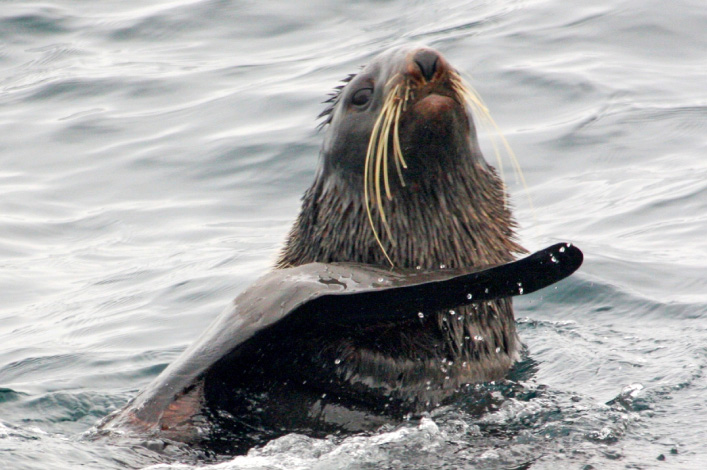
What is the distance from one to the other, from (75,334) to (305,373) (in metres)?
3.60

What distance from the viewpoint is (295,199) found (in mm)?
9742

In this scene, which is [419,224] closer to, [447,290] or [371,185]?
[371,185]

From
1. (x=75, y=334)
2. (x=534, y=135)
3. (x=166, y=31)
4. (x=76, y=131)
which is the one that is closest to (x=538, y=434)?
(x=75, y=334)

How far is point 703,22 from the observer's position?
12.5 m

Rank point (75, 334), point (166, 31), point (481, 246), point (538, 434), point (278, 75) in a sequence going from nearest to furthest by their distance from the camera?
point (538, 434) → point (481, 246) → point (75, 334) → point (278, 75) → point (166, 31)

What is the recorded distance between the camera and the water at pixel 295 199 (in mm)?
4660

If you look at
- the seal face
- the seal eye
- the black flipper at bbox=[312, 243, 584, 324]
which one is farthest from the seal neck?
the black flipper at bbox=[312, 243, 584, 324]

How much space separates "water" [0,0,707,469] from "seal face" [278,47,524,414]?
0.21 metres

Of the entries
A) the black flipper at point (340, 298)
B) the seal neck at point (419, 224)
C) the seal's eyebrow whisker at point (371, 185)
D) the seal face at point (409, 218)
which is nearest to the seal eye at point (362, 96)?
the seal face at point (409, 218)

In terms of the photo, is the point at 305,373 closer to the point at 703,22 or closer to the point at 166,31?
the point at 703,22

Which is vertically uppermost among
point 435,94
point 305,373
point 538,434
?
point 435,94

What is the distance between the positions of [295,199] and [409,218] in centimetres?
491

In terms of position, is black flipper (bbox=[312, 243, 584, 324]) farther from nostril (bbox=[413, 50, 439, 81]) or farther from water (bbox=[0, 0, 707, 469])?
nostril (bbox=[413, 50, 439, 81])

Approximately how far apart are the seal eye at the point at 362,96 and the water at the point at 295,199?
4.84ft
